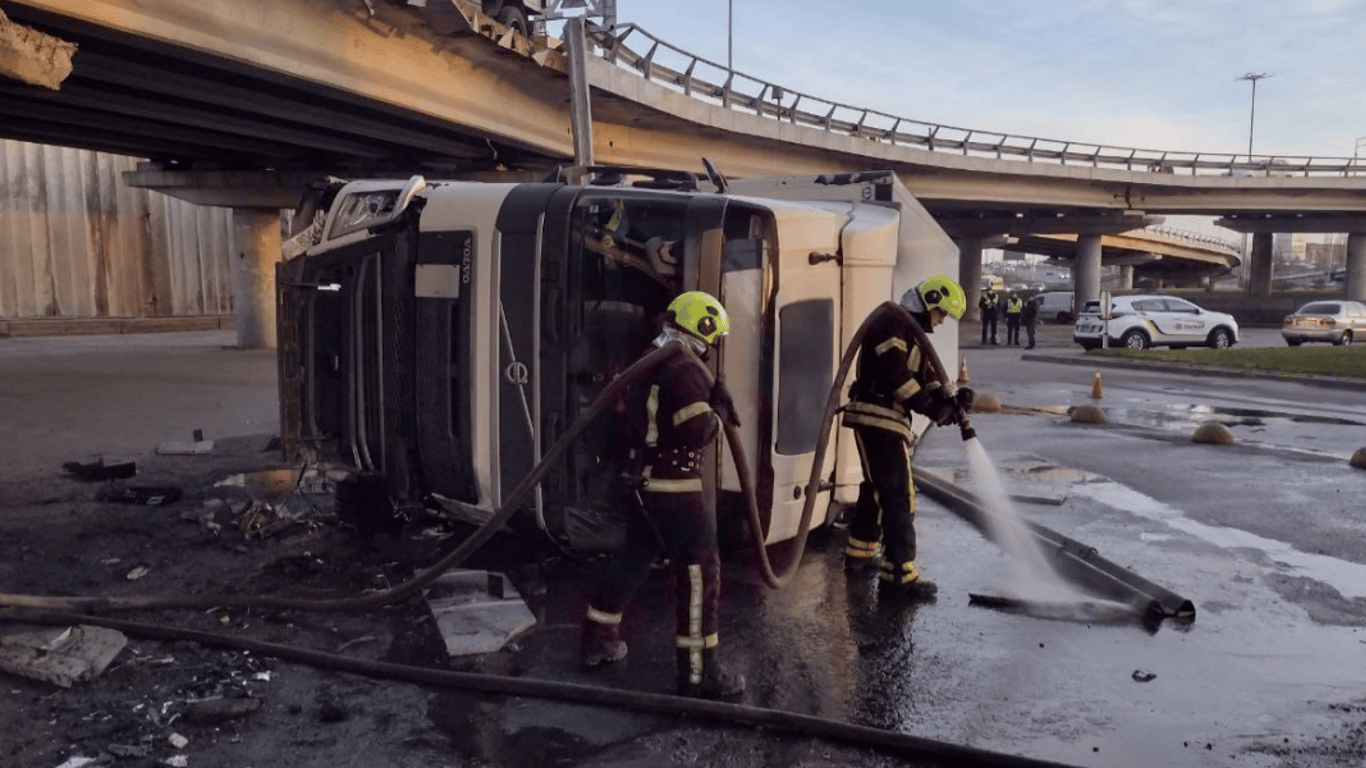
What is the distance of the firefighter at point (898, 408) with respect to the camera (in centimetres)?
589

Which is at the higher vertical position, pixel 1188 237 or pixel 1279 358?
pixel 1188 237

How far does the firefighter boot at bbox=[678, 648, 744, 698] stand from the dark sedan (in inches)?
1148

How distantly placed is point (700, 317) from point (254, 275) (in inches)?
825

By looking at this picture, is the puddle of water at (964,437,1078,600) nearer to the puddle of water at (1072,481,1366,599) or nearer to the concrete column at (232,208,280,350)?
the puddle of water at (1072,481,1366,599)

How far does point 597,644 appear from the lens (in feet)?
15.9

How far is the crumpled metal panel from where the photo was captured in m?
29.1

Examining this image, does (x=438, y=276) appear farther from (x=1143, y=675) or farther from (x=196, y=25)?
(x=196, y=25)

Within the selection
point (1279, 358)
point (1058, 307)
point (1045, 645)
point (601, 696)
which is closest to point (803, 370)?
point (1045, 645)

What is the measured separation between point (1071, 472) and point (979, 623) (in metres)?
4.82

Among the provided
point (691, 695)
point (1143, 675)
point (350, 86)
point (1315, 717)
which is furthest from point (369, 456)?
point (350, 86)

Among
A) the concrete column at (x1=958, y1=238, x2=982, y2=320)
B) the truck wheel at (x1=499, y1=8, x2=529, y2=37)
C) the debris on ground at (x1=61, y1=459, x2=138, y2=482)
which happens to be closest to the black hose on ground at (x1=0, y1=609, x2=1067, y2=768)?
the debris on ground at (x1=61, y1=459, x2=138, y2=482)

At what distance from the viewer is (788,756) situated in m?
4.03

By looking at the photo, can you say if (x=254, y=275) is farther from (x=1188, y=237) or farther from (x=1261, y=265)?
(x=1188, y=237)

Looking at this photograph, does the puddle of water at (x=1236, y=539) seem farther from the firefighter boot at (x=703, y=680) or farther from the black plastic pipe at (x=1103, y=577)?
the firefighter boot at (x=703, y=680)
